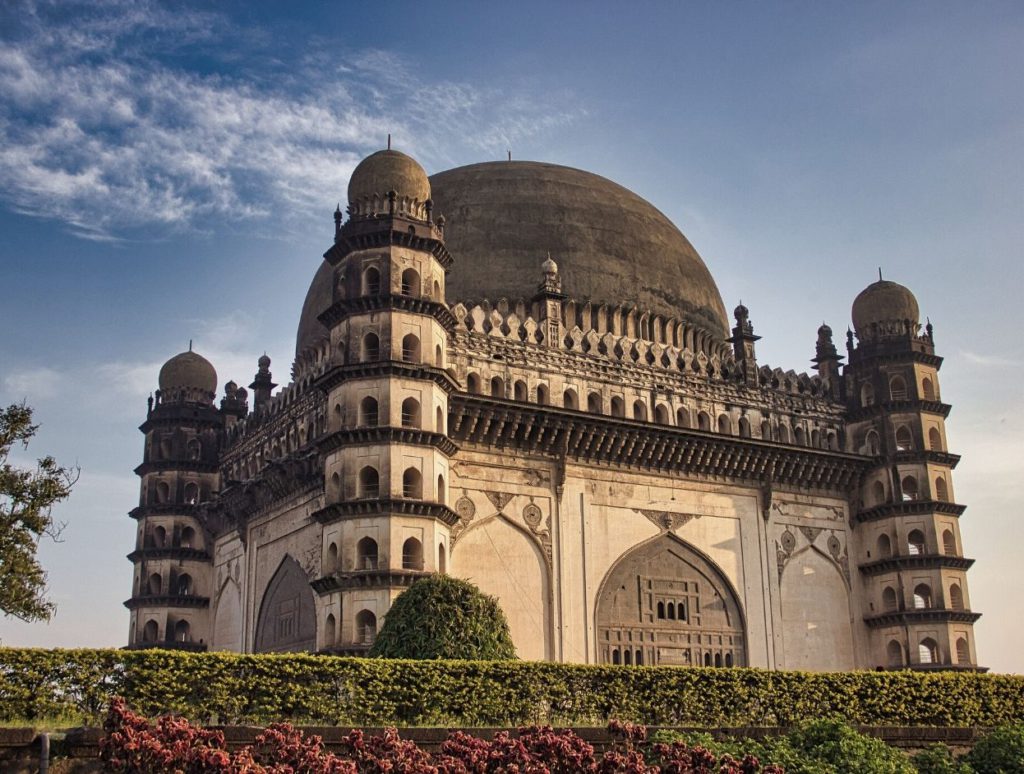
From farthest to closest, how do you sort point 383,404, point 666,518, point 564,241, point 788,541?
point 564,241, point 788,541, point 666,518, point 383,404

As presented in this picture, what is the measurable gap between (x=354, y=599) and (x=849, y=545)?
54.9 feet

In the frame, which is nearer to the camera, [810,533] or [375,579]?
[375,579]

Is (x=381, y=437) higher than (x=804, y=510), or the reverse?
(x=381, y=437)

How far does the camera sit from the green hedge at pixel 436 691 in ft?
56.3

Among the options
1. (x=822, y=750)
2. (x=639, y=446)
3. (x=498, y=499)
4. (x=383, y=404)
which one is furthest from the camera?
(x=639, y=446)

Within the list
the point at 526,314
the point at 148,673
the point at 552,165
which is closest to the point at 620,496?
the point at 526,314

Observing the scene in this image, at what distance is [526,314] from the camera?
34625 mm

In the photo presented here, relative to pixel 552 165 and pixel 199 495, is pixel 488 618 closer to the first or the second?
pixel 199 495

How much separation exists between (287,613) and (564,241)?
13.3 m

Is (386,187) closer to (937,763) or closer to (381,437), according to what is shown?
(381,437)

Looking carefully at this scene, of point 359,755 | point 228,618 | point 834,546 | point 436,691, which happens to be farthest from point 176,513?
point 359,755

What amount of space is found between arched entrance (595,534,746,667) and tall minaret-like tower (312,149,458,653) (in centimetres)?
582

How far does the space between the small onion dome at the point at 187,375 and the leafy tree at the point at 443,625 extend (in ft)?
60.7

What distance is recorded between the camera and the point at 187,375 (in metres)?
40.2
